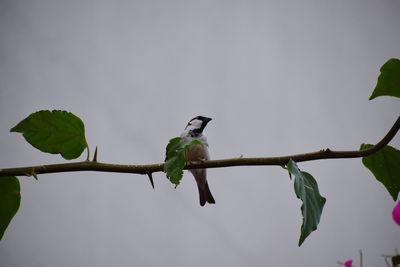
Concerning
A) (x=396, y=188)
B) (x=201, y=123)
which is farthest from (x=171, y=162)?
(x=201, y=123)

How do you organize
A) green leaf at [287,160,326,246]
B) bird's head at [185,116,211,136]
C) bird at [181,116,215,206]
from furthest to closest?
1. bird's head at [185,116,211,136]
2. bird at [181,116,215,206]
3. green leaf at [287,160,326,246]

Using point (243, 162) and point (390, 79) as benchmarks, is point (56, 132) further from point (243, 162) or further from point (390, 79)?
point (390, 79)

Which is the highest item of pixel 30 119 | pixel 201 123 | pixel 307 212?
pixel 201 123

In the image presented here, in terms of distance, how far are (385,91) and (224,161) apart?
7.8 inches

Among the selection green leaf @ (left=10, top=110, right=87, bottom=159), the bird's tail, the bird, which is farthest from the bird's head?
green leaf @ (left=10, top=110, right=87, bottom=159)

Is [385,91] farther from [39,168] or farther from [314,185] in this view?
[39,168]

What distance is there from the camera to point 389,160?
38cm

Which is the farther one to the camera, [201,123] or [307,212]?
[201,123]

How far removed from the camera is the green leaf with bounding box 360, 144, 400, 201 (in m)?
0.38

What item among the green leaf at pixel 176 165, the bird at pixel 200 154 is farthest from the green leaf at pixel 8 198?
the bird at pixel 200 154

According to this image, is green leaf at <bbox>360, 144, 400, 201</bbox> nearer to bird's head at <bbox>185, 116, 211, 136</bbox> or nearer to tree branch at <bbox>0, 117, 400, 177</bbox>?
tree branch at <bbox>0, 117, 400, 177</bbox>

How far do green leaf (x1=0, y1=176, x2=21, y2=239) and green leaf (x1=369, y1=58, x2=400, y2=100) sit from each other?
404mm

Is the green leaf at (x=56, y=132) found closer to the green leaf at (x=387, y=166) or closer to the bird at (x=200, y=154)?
the green leaf at (x=387, y=166)

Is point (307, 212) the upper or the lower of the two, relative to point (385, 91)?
lower
